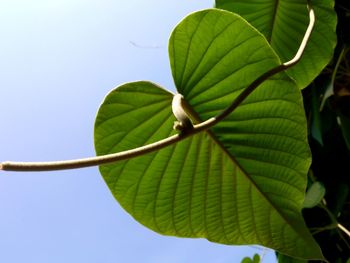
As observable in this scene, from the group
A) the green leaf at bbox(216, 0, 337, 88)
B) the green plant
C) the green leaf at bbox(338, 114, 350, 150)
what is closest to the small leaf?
the green leaf at bbox(338, 114, 350, 150)

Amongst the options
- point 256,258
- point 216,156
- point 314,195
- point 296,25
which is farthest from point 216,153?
point 256,258

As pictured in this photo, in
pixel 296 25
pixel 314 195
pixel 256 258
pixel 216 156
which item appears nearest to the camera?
pixel 216 156

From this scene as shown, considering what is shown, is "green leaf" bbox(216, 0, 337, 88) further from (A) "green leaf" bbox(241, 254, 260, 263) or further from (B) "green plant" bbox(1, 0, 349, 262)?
(A) "green leaf" bbox(241, 254, 260, 263)

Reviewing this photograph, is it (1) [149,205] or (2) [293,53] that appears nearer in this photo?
(1) [149,205]

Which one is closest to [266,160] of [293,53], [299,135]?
[299,135]

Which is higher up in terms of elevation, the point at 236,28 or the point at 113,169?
the point at 236,28

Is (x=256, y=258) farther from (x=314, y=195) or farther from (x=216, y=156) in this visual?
(x=216, y=156)

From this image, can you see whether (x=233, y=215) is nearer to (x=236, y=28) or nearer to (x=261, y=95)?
(x=261, y=95)
